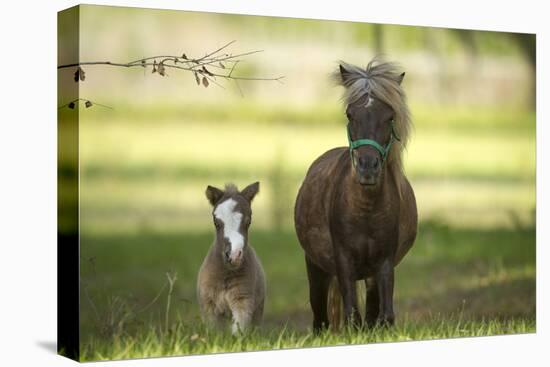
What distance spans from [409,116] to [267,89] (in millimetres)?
1221

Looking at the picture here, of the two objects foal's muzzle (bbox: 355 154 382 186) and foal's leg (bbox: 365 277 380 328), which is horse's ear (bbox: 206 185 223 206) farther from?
foal's leg (bbox: 365 277 380 328)

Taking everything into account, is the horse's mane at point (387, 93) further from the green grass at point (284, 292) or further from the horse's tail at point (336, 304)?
the green grass at point (284, 292)

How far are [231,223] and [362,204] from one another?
1082 millimetres

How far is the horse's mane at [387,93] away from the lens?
960cm

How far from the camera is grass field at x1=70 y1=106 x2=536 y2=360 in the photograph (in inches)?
364

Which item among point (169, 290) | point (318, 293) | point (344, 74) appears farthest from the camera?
point (318, 293)

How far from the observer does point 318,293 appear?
33.8 feet

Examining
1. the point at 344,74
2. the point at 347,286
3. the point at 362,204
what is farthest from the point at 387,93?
the point at 347,286

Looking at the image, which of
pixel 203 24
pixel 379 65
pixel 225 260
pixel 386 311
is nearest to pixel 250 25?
pixel 203 24

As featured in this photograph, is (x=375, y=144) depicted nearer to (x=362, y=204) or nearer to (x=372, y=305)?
(x=362, y=204)

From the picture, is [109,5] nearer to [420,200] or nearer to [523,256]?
[420,200]

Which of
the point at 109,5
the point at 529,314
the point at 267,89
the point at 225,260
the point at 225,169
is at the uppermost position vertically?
the point at 109,5

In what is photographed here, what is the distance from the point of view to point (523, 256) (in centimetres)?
1135

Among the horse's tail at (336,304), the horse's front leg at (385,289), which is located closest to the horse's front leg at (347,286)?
the horse's front leg at (385,289)
